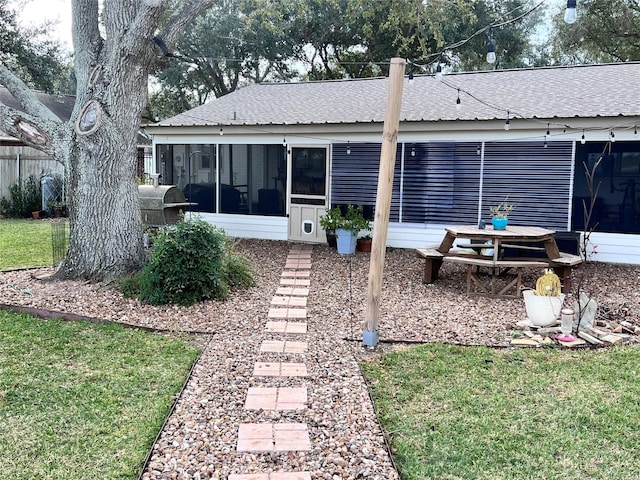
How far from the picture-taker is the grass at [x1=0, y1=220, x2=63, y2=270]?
8609 millimetres

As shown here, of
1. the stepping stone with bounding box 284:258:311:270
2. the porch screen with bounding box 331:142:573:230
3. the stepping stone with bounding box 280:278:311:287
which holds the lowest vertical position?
the stepping stone with bounding box 280:278:311:287

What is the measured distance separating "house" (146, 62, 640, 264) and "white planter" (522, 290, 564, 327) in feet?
9.66

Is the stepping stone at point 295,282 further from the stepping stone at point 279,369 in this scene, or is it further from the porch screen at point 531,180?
the porch screen at point 531,180

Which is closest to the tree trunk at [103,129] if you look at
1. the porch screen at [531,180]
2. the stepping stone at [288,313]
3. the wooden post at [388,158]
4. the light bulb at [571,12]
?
the stepping stone at [288,313]

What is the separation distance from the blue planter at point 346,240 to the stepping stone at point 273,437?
6449 millimetres

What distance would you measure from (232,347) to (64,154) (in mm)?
3658

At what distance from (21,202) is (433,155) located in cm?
1079

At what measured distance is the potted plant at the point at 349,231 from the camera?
9.70 m

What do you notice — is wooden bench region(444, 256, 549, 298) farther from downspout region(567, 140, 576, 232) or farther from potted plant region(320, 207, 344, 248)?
potted plant region(320, 207, 344, 248)

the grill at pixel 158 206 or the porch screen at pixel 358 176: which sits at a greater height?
the porch screen at pixel 358 176

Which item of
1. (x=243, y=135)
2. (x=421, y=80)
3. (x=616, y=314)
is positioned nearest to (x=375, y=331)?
(x=616, y=314)

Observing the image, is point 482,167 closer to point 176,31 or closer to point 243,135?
point 243,135

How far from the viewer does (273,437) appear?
320 cm

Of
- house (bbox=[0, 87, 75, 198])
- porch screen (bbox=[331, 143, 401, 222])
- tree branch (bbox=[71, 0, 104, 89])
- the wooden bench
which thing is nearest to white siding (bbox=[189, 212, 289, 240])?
porch screen (bbox=[331, 143, 401, 222])
